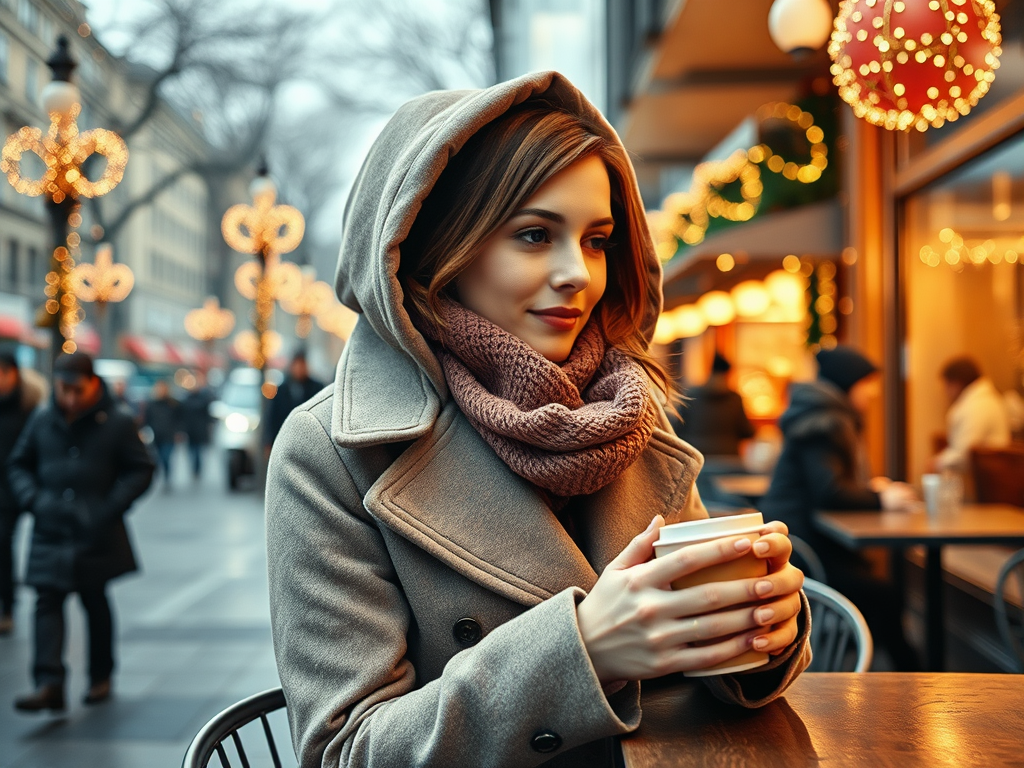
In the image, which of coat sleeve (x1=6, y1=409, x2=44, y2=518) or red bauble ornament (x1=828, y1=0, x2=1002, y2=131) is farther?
coat sleeve (x1=6, y1=409, x2=44, y2=518)

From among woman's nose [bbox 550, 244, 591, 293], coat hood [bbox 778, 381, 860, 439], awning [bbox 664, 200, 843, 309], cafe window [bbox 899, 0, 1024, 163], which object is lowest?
coat hood [bbox 778, 381, 860, 439]

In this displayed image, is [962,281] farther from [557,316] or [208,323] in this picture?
[208,323]

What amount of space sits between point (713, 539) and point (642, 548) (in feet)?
0.34

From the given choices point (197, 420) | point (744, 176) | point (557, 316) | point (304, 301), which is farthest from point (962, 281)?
point (304, 301)

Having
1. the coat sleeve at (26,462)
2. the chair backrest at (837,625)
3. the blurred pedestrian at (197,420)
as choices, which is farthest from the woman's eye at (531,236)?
the blurred pedestrian at (197,420)

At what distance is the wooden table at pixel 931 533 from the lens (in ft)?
14.0

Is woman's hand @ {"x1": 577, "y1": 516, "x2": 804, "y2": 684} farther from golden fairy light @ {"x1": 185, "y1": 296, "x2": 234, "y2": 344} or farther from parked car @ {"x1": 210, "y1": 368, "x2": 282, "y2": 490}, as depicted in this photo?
golden fairy light @ {"x1": 185, "y1": 296, "x2": 234, "y2": 344}

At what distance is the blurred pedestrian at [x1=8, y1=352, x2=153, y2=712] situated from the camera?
16.9 ft

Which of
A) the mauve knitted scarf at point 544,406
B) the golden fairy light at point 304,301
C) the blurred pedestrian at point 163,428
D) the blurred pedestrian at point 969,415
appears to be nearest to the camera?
the mauve knitted scarf at point 544,406

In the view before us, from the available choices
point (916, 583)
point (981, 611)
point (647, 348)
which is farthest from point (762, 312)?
point (647, 348)

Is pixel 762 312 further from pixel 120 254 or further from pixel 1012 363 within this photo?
pixel 120 254

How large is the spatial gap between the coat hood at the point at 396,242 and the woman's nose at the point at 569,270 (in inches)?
9.6

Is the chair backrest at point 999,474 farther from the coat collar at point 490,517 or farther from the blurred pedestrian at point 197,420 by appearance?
the blurred pedestrian at point 197,420

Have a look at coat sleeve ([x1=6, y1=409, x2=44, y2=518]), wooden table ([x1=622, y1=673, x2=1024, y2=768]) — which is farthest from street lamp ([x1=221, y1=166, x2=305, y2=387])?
wooden table ([x1=622, y1=673, x2=1024, y2=768])
